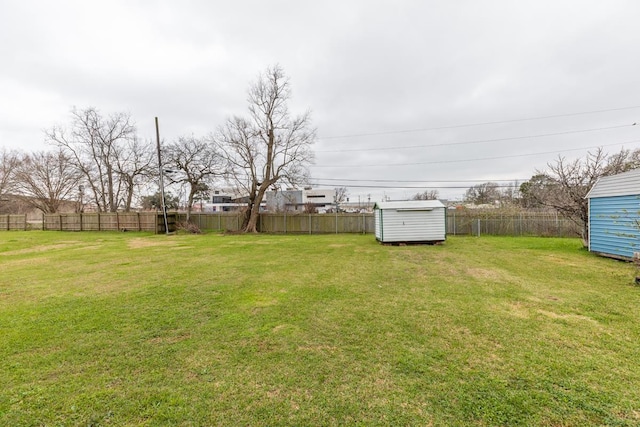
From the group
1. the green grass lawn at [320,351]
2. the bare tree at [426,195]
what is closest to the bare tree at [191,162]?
the green grass lawn at [320,351]

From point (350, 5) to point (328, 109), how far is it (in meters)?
10.0

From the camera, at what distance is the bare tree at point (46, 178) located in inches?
890

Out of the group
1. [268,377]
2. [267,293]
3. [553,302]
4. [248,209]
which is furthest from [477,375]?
[248,209]

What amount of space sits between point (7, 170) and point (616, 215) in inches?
1616

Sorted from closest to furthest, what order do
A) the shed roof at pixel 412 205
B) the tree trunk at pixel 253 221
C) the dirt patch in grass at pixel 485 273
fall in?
the dirt patch in grass at pixel 485 273 < the shed roof at pixel 412 205 < the tree trunk at pixel 253 221

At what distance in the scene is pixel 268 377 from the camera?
2217 millimetres

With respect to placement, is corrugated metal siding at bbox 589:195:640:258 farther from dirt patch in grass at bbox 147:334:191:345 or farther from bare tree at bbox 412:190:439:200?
bare tree at bbox 412:190:439:200

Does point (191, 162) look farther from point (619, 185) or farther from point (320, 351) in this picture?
point (619, 185)

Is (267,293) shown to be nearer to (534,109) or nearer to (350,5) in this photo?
(350,5)

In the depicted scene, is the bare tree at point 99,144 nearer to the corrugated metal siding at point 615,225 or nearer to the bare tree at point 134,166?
the bare tree at point 134,166

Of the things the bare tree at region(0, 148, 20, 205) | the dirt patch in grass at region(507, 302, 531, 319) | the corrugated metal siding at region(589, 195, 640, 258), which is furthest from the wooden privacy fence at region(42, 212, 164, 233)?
the corrugated metal siding at region(589, 195, 640, 258)

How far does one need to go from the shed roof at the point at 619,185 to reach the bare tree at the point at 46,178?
3290cm

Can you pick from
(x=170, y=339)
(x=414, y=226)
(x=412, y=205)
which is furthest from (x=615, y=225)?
(x=170, y=339)

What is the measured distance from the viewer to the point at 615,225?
Answer: 7.85 metres
